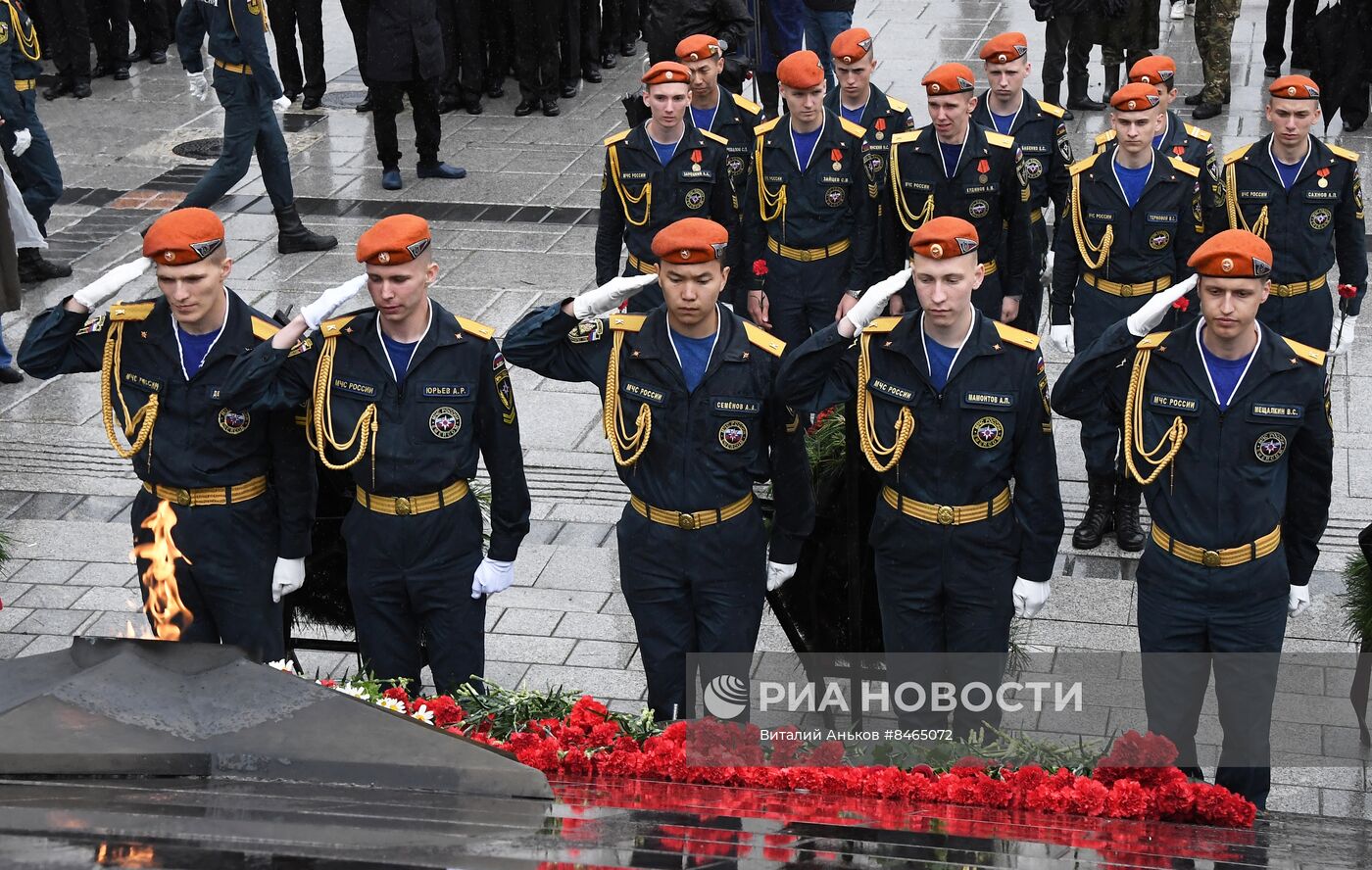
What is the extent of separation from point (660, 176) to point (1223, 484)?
4018mm

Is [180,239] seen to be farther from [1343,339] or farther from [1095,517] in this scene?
[1343,339]

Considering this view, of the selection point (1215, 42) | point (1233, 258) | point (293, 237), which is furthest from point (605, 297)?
point (1215, 42)

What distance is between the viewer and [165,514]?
566cm

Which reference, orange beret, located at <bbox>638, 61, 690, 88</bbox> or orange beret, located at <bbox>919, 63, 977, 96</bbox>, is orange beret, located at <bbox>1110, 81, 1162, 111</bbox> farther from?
orange beret, located at <bbox>638, 61, 690, 88</bbox>

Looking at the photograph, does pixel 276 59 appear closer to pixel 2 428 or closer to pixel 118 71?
pixel 118 71

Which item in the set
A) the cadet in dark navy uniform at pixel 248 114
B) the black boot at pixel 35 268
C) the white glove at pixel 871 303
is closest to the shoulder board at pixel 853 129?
the white glove at pixel 871 303

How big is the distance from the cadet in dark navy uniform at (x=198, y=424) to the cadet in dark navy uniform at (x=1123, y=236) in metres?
3.62

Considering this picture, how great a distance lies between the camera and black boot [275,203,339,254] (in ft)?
38.1

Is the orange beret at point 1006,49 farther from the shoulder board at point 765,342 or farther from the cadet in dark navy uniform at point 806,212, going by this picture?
the shoulder board at point 765,342

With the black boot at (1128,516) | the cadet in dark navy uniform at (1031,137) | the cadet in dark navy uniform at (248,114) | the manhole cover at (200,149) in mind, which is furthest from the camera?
the manhole cover at (200,149)

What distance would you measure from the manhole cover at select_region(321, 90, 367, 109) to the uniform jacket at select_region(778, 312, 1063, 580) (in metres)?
10.9

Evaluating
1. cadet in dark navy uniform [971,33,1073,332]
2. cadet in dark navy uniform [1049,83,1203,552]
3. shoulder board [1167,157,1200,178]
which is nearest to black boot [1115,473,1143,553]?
cadet in dark navy uniform [1049,83,1203,552]

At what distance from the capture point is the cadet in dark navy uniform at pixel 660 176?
845cm

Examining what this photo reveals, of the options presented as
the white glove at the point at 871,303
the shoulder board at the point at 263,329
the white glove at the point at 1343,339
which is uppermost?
the white glove at the point at 871,303
